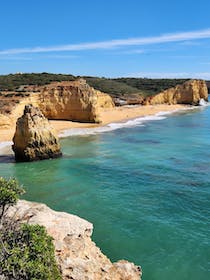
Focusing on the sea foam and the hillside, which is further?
the hillside

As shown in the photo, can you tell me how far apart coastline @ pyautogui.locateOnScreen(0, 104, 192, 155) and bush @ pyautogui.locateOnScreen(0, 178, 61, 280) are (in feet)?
106

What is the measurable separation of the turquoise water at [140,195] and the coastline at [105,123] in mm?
7848

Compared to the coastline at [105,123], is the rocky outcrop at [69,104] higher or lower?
higher

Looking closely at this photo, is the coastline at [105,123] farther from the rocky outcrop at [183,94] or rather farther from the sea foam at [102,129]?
the rocky outcrop at [183,94]

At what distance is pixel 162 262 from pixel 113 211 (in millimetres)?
7025

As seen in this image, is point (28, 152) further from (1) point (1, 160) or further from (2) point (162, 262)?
(2) point (162, 262)

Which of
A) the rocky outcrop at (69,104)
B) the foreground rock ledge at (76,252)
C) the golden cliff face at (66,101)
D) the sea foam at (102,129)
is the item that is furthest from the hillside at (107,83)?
the foreground rock ledge at (76,252)

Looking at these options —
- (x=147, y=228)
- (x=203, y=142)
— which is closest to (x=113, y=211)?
(x=147, y=228)

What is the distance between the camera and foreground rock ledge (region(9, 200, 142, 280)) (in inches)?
520

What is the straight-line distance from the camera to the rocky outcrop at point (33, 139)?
39.6 metres

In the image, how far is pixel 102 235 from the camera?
69.7 ft

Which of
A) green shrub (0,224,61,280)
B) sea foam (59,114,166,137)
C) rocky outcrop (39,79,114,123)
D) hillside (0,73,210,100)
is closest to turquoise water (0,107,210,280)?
green shrub (0,224,61,280)

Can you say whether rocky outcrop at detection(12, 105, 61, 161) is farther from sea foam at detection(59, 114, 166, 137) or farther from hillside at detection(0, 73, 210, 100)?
hillside at detection(0, 73, 210, 100)

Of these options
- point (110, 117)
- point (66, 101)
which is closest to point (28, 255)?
point (66, 101)
